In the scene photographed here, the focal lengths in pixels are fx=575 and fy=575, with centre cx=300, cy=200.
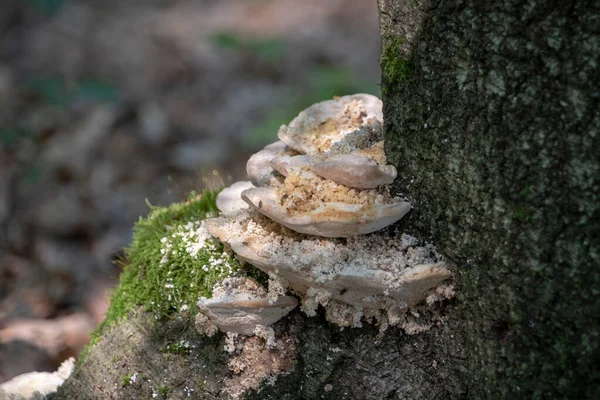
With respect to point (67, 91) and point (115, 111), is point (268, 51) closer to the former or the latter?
point (115, 111)

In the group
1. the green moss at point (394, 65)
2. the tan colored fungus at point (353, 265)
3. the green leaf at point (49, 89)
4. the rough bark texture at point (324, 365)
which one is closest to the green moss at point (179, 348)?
the rough bark texture at point (324, 365)

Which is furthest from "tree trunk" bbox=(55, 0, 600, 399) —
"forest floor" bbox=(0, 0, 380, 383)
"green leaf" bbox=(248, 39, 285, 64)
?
"green leaf" bbox=(248, 39, 285, 64)

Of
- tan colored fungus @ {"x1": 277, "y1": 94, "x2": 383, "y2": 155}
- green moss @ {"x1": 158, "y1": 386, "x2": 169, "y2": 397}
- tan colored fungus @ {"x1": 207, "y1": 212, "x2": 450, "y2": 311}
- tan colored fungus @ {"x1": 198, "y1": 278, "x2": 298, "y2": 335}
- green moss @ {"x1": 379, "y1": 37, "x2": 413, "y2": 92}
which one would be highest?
green moss @ {"x1": 379, "y1": 37, "x2": 413, "y2": 92}

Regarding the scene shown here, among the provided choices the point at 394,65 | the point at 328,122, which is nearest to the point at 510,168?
the point at 394,65

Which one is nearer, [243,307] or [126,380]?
[243,307]

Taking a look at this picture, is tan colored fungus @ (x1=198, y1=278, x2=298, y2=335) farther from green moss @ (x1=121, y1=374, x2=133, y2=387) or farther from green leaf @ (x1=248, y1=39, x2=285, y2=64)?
green leaf @ (x1=248, y1=39, x2=285, y2=64)

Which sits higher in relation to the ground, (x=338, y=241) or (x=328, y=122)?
(x=328, y=122)

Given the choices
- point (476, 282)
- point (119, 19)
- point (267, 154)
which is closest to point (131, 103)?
point (119, 19)
